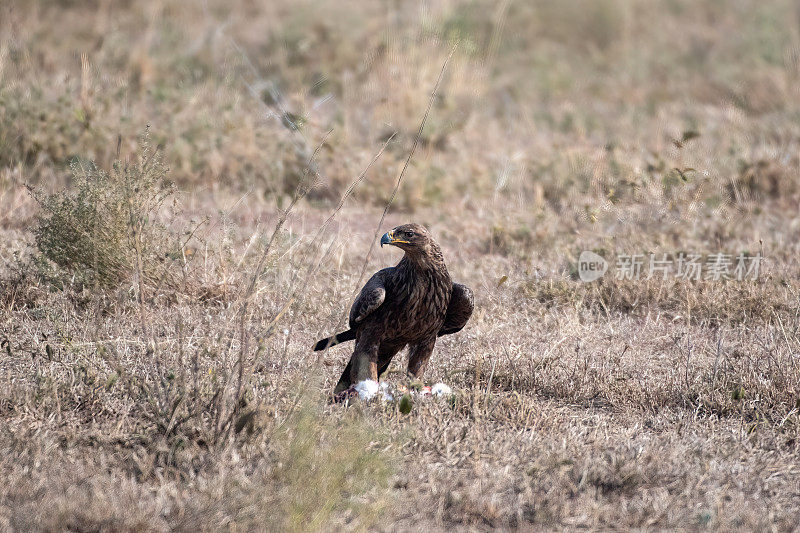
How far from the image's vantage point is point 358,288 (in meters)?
3.99

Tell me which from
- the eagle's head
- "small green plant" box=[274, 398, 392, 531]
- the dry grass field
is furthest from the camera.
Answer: the eagle's head

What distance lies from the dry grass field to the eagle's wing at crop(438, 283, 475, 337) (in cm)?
31

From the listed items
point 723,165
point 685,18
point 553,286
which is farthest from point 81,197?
point 685,18

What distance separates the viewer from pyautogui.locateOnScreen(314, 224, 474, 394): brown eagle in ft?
12.3

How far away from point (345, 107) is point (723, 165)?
3686 millimetres

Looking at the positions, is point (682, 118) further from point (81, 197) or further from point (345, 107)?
point (81, 197)

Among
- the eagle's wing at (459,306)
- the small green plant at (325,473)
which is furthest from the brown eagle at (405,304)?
the small green plant at (325,473)

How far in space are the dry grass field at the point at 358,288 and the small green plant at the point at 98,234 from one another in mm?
19

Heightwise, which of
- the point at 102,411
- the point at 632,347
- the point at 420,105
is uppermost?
the point at 420,105

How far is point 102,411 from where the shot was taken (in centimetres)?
363

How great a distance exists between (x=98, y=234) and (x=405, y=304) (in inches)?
77.7

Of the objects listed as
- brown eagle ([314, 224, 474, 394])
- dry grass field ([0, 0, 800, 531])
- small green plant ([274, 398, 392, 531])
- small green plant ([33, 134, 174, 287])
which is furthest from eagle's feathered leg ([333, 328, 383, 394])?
small green plant ([33, 134, 174, 287])

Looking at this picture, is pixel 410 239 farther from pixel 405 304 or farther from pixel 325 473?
pixel 325 473

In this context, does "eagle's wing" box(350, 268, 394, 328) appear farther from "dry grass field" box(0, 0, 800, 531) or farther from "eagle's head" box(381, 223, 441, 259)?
"eagle's head" box(381, 223, 441, 259)
